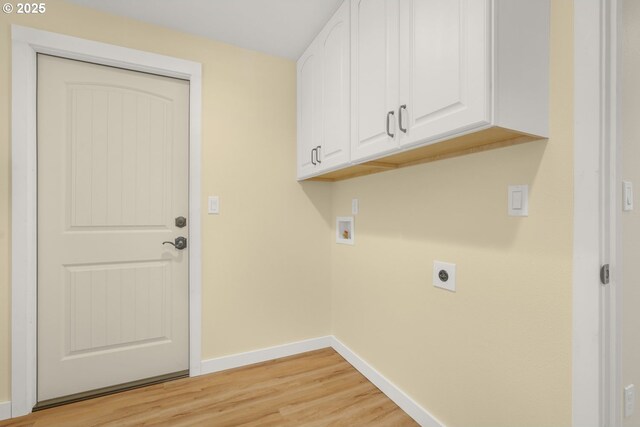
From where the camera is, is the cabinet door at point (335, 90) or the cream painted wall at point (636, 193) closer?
the cream painted wall at point (636, 193)

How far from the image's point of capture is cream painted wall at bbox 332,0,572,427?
3.42 ft

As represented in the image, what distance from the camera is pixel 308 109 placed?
7.10ft

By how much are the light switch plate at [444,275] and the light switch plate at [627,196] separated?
2.09ft

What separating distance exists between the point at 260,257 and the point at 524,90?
189 centimetres

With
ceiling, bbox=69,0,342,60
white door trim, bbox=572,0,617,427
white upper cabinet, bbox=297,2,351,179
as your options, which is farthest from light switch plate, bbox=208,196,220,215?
white door trim, bbox=572,0,617,427

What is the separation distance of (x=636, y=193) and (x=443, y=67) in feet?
3.01

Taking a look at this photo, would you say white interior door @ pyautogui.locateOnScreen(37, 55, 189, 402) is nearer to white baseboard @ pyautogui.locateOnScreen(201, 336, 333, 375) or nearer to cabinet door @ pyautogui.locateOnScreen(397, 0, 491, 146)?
white baseboard @ pyautogui.locateOnScreen(201, 336, 333, 375)

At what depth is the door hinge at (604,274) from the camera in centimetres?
95

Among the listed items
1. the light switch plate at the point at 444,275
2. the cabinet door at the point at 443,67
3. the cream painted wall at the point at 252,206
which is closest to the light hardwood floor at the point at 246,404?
the cream painted wall at the point at 252,206

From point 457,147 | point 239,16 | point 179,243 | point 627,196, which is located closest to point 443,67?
point 457,147

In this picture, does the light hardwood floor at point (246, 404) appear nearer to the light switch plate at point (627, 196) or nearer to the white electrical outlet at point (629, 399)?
the white electrical outlet at point (629, 399)

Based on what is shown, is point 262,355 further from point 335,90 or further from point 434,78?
point 434,78

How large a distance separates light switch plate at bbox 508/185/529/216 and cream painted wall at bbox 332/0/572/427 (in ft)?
0.07

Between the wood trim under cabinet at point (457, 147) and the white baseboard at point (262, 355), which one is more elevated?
the wood trim under cabinet at point (457, 147)
